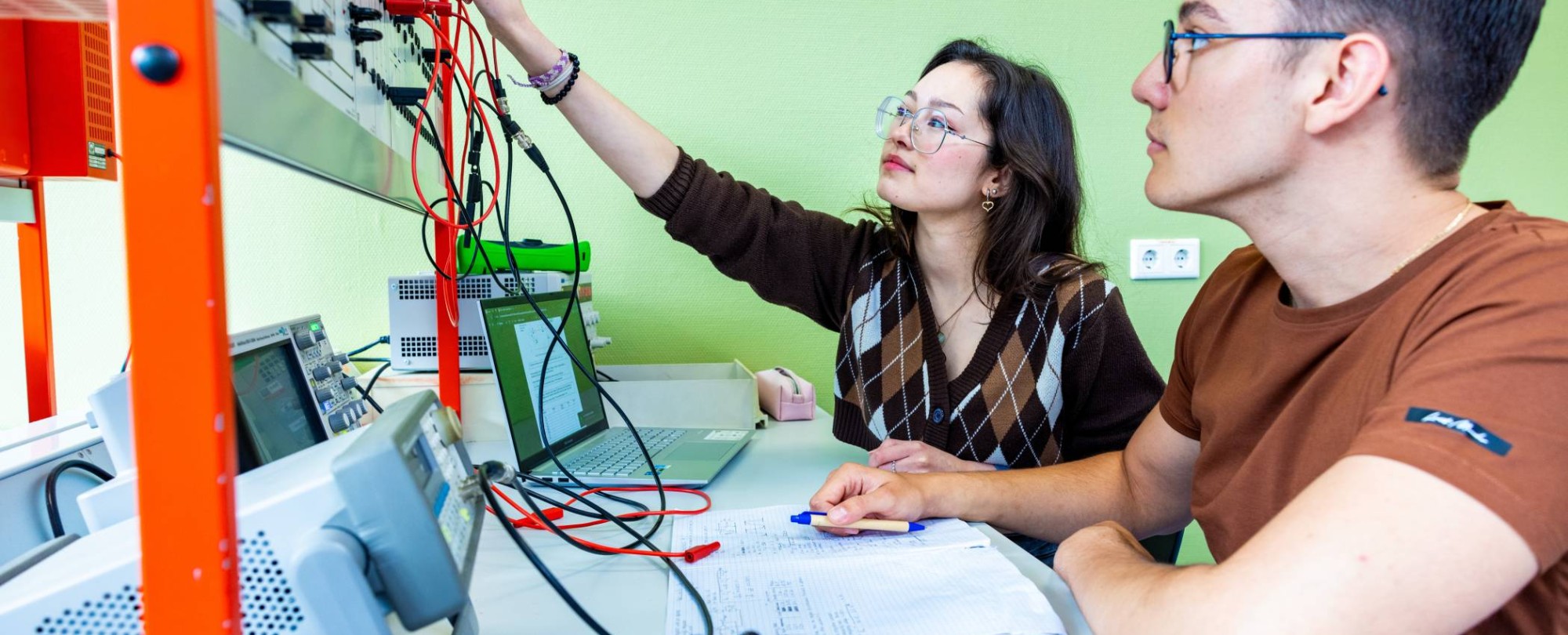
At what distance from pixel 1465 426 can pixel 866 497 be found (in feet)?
1.71

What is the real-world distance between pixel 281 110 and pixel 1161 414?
97 centimetres

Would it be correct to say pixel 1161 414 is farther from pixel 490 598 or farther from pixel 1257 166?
pixel 490 598

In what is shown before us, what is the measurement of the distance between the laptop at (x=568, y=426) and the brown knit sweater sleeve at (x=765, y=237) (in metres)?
0.24

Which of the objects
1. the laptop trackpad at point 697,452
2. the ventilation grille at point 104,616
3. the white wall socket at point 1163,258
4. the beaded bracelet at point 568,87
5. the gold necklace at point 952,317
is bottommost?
the laptop trackpad at point 697,452

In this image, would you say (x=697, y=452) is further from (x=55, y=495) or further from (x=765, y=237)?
(x=55, y=495)

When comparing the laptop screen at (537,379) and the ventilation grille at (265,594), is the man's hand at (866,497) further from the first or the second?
the ventilation grille at (265,594)

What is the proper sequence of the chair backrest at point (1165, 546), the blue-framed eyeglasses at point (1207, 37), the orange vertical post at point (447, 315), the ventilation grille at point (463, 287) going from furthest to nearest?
the ventilation grille at point (463, 287) < the orange vertical post at point (447, 315) < the chair backrest at point (1165, 546) < the blue-framed eyeglasses at point (1207, 37)

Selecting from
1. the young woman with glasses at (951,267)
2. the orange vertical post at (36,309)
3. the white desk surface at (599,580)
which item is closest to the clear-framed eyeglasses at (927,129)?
the young woman with glasses at (951,267)

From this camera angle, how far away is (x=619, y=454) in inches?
50.2

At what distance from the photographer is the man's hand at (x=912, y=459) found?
1.19 m

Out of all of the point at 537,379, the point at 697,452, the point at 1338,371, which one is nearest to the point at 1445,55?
the point at 1338,371

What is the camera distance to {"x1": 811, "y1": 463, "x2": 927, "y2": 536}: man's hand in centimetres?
91

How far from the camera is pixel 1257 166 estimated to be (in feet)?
2.69

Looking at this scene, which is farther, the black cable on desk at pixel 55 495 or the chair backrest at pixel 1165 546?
the chair backrest at pixel 1165 546
